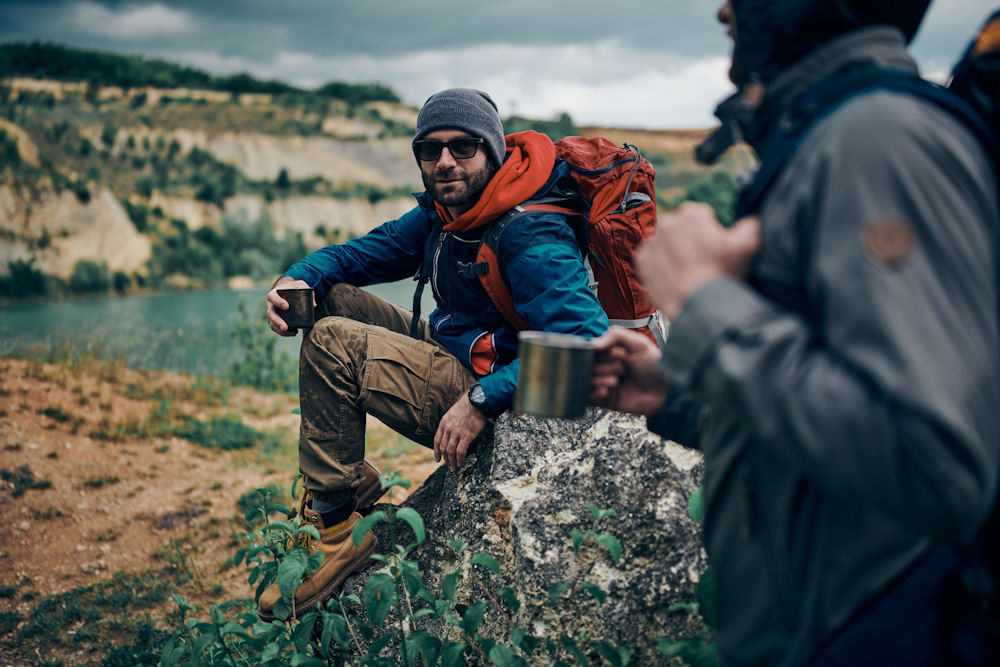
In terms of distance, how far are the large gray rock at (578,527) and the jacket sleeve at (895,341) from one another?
1566mm

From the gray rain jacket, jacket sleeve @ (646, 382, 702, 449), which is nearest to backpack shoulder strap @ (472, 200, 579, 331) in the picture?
jacket sleeve @ (646, 382, 702, 449)

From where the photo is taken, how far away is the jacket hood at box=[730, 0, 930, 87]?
→ 1.07 meters

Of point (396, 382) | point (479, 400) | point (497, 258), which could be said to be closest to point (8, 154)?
point (396, 382)

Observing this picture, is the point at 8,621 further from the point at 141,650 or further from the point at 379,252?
the point at 379,252

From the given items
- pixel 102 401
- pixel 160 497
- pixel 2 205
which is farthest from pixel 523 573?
pixel 2 205

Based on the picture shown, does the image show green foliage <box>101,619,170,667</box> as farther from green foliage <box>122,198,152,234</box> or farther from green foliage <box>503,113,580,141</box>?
green foliage <box>122,198,152,234</box>

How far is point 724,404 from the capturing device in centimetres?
93

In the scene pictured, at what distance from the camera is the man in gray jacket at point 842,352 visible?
79 cm

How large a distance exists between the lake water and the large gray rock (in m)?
8.96

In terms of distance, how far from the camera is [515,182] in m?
2.96

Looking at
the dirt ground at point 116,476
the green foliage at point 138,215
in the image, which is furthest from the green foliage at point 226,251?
the dirt ground at point 116,476

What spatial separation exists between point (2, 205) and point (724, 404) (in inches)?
1275

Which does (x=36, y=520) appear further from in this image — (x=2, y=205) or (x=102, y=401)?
(x=2, y=205)

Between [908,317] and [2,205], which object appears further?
[2,205]
